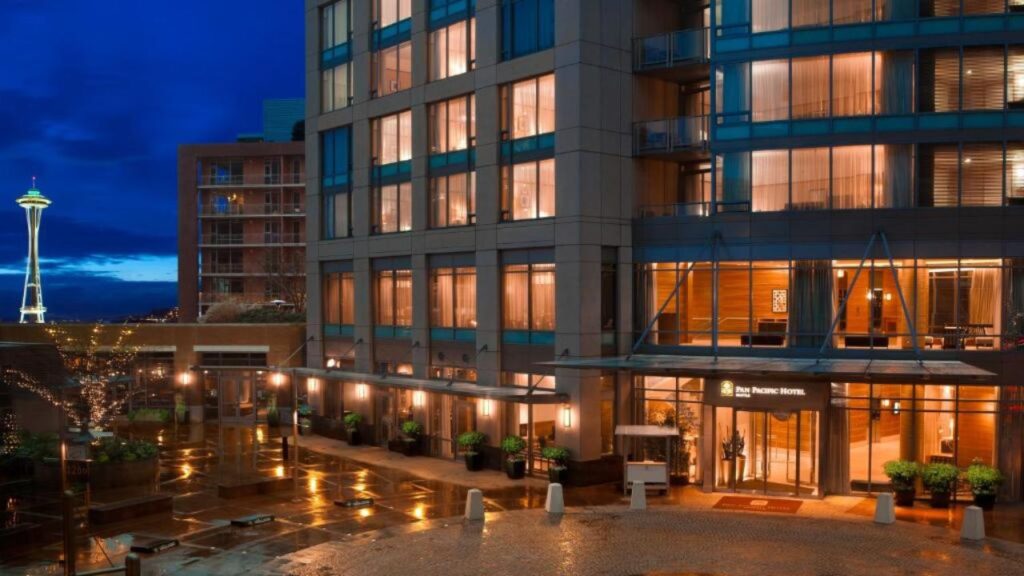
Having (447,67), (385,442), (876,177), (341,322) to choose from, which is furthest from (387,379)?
(876,177)

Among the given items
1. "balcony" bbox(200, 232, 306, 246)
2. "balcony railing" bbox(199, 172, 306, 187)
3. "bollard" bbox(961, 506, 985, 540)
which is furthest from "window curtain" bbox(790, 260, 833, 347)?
"balcony railing" bbox(199, 172, 306, 187)

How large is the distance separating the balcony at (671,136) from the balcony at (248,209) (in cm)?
5526

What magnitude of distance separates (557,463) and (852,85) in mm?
15860

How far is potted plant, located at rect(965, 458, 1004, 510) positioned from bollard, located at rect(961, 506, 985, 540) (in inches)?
164

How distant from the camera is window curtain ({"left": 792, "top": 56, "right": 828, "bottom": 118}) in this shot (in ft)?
105

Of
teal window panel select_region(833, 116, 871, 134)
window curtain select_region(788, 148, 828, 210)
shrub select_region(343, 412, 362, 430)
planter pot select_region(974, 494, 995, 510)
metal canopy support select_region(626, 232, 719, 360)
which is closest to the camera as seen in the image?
planter pot select_region(974, 494, 995, 510)

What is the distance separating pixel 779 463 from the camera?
31188 millimetres

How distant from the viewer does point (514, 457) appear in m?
35.1

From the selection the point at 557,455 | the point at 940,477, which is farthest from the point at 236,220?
the point at 940,477

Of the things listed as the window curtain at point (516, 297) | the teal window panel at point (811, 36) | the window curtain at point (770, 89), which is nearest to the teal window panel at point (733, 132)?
the window curtain at point (770, 89)

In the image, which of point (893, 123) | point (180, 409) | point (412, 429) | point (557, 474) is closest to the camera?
point (893, 123)

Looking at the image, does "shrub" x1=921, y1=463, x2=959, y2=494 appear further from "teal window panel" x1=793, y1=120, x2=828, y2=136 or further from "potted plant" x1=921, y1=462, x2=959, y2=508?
"teal window panel" x1=793, y1=120, x2=828, y2=136

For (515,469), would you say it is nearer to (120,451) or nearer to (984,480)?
(120,451)

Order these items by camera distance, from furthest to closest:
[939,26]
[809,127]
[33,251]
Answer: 1. [33,251]
2. [809,127]
3. [939,26]
